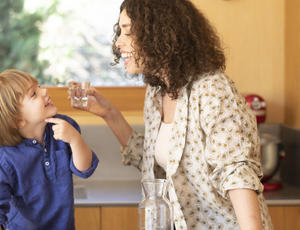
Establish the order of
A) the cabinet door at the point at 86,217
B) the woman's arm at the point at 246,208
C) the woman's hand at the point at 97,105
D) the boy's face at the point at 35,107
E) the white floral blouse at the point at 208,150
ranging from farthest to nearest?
the cabinet door at the point at 86,217
the woman's hand at the point at 97,105
the boy's face at the point at 35,107
the white floral blouse at the point at 208,150
the woman's arm at the point at 246,208

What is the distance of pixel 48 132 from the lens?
1873 mm

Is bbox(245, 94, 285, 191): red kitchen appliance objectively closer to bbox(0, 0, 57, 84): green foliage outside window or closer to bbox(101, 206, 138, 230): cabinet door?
bbox(101, 206, 138, 230): cabinet door

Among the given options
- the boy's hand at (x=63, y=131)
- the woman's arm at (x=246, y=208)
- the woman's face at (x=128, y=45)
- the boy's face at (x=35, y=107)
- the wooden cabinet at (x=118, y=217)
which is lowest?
the wooden cabinet at (x=118, y=217)

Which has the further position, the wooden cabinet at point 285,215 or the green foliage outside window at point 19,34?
the green foliage outside window at point 19,34

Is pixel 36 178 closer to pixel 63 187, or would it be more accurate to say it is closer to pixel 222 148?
pixel 63 187

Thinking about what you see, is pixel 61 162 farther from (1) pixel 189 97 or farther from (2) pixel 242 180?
(2) pixel 242 180

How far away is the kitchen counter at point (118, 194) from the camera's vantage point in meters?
2.50

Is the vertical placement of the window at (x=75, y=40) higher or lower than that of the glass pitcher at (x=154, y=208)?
higher

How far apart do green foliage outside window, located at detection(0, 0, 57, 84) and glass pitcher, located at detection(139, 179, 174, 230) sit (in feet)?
5.99

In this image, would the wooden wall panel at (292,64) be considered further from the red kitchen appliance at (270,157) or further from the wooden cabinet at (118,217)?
the wooden cabinet at (118,217)

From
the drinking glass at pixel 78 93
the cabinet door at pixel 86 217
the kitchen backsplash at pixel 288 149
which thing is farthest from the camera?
the kitchen backsplash at pixel 288 149

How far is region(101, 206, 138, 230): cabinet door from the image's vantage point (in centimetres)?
249

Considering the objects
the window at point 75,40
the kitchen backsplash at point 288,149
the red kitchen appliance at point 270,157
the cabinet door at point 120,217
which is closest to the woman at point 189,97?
the cabinet door at point 120,217

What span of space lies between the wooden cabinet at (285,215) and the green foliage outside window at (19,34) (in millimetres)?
1530
